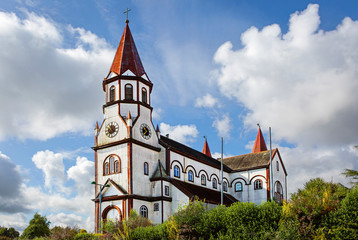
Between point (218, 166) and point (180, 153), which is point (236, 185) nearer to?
point (218, 166)

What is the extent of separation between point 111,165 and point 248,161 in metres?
24.7

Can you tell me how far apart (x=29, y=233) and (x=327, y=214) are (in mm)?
38293

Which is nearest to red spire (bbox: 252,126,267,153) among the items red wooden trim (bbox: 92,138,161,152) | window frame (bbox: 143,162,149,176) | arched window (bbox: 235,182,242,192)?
arched window (bbox: 235,182,242,192)

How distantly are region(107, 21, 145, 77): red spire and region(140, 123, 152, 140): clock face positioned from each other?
18.7ft

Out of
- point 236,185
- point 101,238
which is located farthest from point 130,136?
point 236,185

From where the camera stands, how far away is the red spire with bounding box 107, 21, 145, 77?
43.7 m

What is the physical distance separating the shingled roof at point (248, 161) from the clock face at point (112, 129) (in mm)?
22806

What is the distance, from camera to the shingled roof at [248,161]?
185ft

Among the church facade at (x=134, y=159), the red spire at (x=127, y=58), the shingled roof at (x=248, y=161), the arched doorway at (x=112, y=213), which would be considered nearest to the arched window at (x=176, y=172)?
the church facade at (x=134, y=159)

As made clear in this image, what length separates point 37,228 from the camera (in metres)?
47.8

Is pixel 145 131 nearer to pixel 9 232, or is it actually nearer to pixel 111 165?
pixel 111 165

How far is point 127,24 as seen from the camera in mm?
47656

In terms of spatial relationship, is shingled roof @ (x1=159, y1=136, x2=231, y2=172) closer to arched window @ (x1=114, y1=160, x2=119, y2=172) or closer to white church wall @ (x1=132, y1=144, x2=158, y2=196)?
white church wall @ (x1=132, y1=144, x2=158, y2=196)

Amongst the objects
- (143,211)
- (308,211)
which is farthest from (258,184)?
(308,211)
